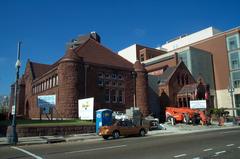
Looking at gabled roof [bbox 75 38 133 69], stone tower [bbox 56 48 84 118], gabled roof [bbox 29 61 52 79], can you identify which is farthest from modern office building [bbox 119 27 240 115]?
stone tower [bbox 56 48 84 118]

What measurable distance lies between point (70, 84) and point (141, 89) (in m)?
13.5

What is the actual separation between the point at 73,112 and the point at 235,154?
95.7 ft

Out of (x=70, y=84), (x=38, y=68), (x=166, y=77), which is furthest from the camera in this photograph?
(x=38, y=68)

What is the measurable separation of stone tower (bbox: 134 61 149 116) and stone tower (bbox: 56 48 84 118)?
11.1 metres

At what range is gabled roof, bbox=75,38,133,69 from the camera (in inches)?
1714

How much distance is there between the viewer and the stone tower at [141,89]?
45.6m

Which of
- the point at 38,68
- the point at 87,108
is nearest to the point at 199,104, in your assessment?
the point at 87,108

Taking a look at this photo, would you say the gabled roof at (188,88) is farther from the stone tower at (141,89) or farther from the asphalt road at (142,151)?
the asphalt road at (142,151)

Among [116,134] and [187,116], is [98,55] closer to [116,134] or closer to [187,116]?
[187,116]

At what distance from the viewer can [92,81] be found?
4169cm

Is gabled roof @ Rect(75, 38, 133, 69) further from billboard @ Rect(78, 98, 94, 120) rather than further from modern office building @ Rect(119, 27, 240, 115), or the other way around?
modern office building @ Rect(119, 27, 240, 115)

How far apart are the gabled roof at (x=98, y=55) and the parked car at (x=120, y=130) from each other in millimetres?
19958

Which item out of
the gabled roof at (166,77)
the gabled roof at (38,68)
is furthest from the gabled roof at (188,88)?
the gabled roof at (38,68)

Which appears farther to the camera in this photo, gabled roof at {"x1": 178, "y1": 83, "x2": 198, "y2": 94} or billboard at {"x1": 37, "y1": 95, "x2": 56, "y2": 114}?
gabled roof at {"x1": 178, "y1": 83, "x2": 198, "y2": 94}
